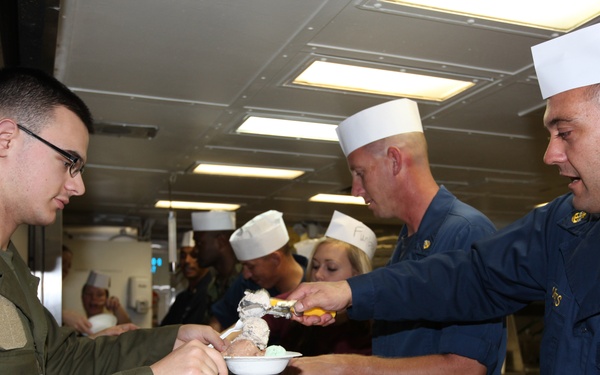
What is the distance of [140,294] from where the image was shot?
26.8ft

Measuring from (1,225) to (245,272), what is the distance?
9.09ft

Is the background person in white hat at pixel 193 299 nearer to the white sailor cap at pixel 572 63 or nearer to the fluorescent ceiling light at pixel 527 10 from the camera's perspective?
the fluorescent ceiling light at pixel 527 10

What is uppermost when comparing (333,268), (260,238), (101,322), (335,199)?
(335,199)

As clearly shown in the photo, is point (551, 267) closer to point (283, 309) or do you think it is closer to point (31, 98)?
point (283, 309)

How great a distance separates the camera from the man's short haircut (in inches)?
76.5

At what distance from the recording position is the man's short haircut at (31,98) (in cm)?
194

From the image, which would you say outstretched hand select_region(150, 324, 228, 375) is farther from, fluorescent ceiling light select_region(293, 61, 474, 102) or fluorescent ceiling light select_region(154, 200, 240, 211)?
fluorescent ceiling light select_region(154, 200, 240, 211)

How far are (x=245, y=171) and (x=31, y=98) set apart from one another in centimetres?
385

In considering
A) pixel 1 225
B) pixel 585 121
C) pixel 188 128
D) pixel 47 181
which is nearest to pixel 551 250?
pixel 585 121

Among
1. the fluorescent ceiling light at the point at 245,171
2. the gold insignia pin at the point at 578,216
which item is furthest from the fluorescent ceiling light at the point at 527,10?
the fluorescent ceiling light at the point at 245,171

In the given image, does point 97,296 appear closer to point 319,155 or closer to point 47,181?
point 319,155

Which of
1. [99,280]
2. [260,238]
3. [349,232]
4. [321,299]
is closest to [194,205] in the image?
[99,280]

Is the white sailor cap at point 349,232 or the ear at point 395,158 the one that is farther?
the white sailor cap at point 349,232

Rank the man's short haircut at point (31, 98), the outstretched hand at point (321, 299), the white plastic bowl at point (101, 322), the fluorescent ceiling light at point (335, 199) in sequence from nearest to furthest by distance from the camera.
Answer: the man's short haircut at point (31, 98) < the outstretched hand at point (321, 299) < the white plastic bowl at point (101, 322) < the fluorescent ceiling light at point (335, 199)
